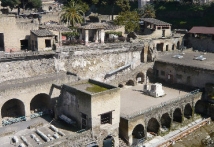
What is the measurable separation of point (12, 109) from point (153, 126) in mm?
17891

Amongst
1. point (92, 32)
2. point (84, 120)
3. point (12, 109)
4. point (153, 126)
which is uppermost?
point (92, 32)

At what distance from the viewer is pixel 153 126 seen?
39.0 m

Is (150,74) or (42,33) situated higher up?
(42,33)

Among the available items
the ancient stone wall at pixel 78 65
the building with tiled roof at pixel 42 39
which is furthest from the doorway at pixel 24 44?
the ancient stone wall at pixel 78 65

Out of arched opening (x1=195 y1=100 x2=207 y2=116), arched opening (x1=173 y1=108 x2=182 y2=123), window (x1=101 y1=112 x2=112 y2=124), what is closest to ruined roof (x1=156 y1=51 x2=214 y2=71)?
arched opening (x1=195 y1=100 x2=207 y2=116)

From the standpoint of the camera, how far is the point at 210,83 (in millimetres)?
44062

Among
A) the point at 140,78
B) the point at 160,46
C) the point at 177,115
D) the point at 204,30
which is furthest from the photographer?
the point at 204,30

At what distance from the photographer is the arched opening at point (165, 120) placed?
39.9 meters

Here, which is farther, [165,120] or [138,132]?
[165,120]

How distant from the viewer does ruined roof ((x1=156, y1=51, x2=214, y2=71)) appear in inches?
1809

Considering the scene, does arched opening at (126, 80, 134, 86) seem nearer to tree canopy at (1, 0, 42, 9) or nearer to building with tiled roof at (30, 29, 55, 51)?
building with tiled roof at (30, 29, 55, 51)

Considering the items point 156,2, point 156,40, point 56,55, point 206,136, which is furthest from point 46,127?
point 156,2

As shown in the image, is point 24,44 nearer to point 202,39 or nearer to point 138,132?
point 138,132

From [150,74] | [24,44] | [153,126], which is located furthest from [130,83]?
[24,44]
